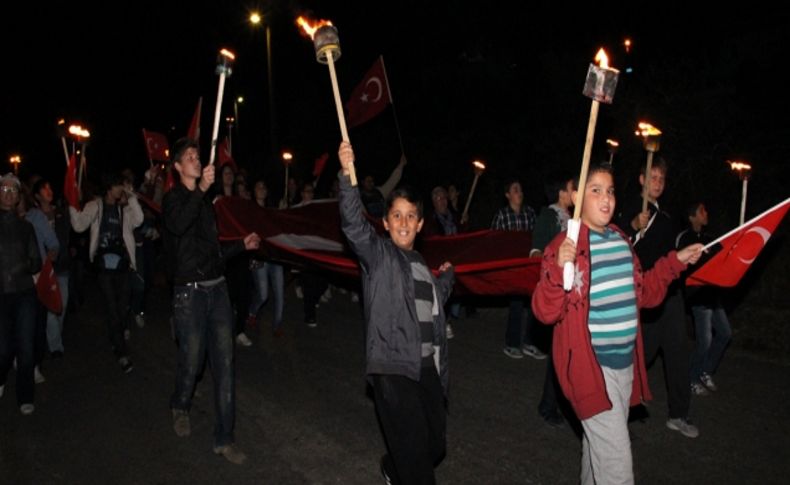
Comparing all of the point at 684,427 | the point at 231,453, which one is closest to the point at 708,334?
the point at 684,427

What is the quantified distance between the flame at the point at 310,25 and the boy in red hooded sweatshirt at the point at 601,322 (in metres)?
1.80

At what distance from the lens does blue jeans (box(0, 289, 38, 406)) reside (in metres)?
6.14

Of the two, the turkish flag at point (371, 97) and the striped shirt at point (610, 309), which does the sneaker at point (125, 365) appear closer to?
the striped shirt at point (610, 309)

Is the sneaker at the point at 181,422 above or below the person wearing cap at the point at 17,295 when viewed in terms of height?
below

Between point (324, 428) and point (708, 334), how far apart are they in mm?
3998

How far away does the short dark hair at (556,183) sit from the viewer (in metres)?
6.59

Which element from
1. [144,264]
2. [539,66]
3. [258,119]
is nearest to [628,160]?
[539,66]

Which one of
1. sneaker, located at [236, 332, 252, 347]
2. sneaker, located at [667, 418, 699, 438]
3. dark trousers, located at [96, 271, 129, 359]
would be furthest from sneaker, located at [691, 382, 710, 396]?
dark trousers, located at [96, 271, 129, 359]

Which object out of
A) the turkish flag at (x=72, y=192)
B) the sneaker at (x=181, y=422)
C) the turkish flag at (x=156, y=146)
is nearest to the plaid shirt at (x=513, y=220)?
the sneaker at (x=181, y=422)

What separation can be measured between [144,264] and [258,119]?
99.8 feet

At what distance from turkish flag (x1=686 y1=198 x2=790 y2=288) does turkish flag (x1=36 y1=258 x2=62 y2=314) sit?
610 cm

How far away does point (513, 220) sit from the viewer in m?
8.73

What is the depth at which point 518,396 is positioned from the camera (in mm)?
6742

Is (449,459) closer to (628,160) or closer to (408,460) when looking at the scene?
(408,460)
